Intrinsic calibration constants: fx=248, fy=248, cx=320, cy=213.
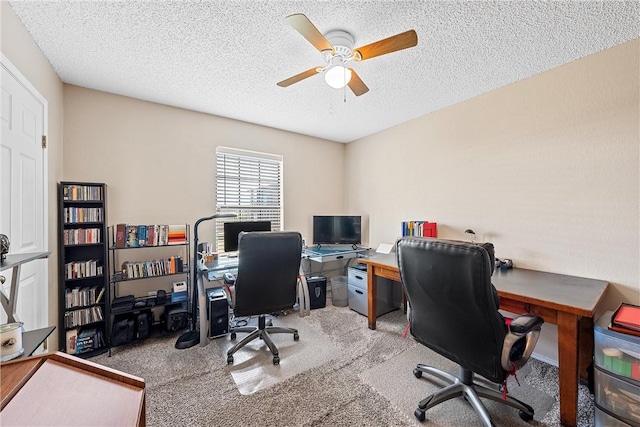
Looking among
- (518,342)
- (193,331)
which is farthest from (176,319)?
(518,342)

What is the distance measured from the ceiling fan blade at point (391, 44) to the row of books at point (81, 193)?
2579mm

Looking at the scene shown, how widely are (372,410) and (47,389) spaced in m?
1.61

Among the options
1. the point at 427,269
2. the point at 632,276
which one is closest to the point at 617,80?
the point at 632,276

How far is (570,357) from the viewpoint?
4.74ft

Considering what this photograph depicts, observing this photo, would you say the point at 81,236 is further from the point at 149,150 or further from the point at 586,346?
the point at 586,346

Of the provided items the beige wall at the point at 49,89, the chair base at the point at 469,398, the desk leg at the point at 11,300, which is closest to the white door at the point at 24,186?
the beige wall at the point at 49,89

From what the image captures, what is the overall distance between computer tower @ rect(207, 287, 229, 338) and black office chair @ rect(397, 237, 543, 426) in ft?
5.94

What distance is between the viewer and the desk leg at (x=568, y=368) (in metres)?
1.43

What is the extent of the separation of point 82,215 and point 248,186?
1.75m

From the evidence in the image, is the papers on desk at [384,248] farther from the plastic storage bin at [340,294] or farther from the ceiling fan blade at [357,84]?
the ceiling fan blade at [357,84]

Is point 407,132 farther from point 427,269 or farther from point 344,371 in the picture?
point 344,371

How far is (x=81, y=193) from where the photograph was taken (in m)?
2.24

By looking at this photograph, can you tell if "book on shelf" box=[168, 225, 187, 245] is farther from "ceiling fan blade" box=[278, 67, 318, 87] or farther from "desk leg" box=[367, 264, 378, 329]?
"desk leg" box=[367, 264, 378, 329]

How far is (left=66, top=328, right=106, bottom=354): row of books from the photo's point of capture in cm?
215
